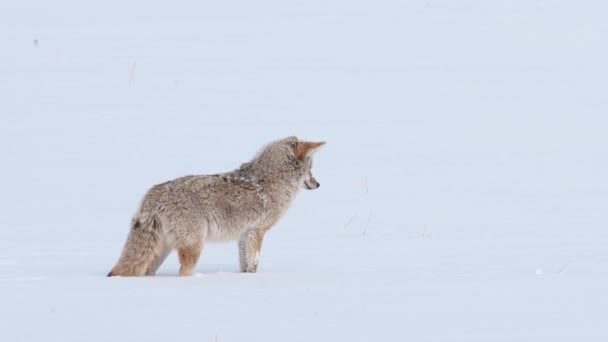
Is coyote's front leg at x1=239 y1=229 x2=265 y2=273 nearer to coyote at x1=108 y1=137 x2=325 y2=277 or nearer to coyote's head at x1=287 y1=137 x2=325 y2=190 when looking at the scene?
coyote at x1=108 y1=137 x2=325 y2=277

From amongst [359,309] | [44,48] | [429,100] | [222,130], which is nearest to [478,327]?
[359,309]

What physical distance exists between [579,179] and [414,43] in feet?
29.4

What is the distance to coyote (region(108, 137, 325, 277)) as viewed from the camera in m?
8.99

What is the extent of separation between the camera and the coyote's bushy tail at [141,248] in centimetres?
894

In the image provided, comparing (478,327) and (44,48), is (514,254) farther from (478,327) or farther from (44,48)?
(44,48)

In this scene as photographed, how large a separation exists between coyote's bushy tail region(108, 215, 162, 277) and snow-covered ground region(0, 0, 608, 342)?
0.68ft

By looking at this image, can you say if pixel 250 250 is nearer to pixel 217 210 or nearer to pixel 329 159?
pixel 217 210

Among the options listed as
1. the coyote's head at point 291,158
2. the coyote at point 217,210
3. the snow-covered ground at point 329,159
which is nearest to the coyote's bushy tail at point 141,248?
the coyote at point 217,210

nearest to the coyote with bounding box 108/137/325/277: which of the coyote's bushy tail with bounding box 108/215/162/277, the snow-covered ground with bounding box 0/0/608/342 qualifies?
the coyote's bushy tail with bounding box 108/215/162/277

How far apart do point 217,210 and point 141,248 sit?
2.34 ft

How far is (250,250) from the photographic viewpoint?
380 inches

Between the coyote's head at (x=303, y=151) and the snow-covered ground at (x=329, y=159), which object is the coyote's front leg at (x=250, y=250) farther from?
the coyote's head at (x=303, y=151)

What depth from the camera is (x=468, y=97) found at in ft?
62.2

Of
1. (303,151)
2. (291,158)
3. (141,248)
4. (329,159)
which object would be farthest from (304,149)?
(329,159)
